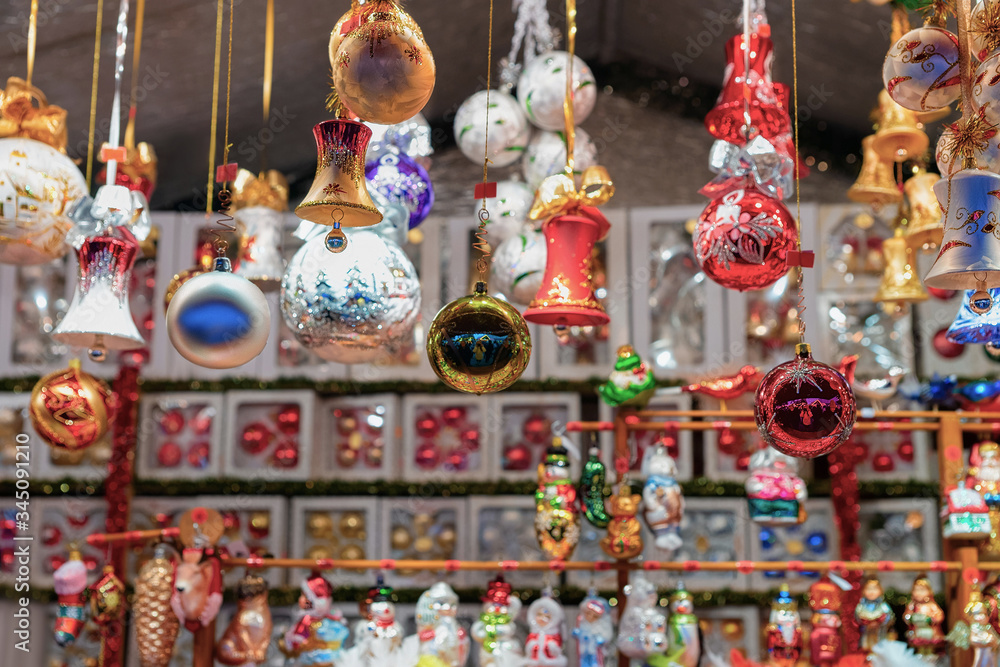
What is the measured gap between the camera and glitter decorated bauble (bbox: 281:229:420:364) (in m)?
2.65

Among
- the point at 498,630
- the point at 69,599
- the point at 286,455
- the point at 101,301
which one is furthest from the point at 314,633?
the point at 101,301

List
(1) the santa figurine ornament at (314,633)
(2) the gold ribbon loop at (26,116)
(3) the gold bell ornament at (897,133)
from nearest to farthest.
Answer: (2) the gold ribbon loop at (26,116), (3) the gold bell ornament at (897,133), (1) the santa figurine ornament at (314,633)

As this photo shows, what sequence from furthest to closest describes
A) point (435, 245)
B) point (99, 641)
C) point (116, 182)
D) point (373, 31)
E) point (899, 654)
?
point (435, 245), point (99, 641), point (899, 654), point (116, 182), point (373, 31)

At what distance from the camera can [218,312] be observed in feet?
7.82

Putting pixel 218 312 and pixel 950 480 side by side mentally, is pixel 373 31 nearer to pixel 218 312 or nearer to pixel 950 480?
pixel 218 312

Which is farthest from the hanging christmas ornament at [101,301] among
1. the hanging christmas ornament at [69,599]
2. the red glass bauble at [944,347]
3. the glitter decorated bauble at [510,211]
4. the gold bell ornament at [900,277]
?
the red glass bauble at [944,347]

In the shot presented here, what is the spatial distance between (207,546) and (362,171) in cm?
178

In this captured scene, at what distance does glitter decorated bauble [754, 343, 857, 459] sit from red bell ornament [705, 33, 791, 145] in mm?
772

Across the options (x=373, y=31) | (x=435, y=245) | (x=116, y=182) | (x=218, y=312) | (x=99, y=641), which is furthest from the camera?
(x=435, y=245)

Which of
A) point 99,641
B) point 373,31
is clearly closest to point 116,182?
point 373,31

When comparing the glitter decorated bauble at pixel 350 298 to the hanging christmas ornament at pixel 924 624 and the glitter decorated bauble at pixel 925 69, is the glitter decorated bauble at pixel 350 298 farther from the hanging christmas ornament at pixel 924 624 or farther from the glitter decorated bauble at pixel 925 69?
the hanging christmas ornament at pixel 924 624

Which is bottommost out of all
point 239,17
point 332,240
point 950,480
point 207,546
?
point 207,546

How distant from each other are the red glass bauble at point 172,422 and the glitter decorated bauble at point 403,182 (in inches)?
87.1

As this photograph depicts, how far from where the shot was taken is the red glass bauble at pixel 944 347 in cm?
464
